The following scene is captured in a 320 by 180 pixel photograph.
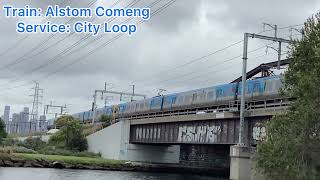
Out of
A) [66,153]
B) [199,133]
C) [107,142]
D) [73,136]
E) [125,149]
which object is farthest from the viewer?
[73,136]

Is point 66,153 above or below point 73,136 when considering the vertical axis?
below

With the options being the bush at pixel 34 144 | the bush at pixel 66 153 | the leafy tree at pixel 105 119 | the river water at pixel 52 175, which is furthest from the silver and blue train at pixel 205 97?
the bush at pixel 34 144

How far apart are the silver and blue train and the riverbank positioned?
10627mm

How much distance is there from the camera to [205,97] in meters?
73.1

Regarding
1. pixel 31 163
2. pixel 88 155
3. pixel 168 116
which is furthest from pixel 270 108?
pixel 88 155

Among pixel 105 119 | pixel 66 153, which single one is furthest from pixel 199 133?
pixel 105 119

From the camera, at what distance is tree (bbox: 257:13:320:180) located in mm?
28078

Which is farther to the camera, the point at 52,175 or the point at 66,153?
the point at 66,153

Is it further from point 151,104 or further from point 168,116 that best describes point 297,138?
point 151,104

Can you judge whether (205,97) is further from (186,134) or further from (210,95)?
(186,134)

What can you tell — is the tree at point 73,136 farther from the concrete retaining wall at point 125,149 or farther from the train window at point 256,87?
the train window at point 256,87

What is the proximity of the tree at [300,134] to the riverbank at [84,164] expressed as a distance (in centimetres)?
5397

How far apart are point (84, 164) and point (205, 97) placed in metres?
23.6

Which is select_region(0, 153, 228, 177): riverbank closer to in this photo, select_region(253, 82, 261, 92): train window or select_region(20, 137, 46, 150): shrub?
select_region(20, 137, 46, 150): shrub
